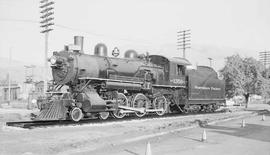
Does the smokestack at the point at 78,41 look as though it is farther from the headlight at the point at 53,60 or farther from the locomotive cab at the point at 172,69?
the locomotive cab at the point at 172,69

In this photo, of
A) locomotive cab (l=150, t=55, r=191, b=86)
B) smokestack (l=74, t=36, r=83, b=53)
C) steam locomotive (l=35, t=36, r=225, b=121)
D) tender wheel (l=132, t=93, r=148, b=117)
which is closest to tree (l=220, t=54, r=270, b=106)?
steam locomotive (l=35, t=36, r=225, b=121)

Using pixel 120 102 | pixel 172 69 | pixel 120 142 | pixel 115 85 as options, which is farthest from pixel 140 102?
pixel 120 142

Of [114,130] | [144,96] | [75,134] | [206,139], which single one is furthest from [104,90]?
[206,139]

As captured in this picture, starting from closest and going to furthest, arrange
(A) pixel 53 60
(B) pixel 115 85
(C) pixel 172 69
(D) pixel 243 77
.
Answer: (A) pixel 53 60 < (B) pixel 115 85 < (C) pixel 172 69 < (D) pixel 243 77

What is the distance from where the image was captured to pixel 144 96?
22.4 meters

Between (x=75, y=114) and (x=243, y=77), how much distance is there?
25.5 m

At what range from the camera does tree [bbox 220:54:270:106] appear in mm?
37656

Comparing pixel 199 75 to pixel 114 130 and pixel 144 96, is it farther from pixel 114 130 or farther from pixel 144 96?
pixel 114 130

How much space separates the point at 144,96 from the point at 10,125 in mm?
9509

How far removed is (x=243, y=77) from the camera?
37.9 meters

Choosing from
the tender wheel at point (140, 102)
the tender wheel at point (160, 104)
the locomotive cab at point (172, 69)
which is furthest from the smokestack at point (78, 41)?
the locomotive cab at point (172, 69)

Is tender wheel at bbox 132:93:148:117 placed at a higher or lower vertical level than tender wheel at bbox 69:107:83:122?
higher

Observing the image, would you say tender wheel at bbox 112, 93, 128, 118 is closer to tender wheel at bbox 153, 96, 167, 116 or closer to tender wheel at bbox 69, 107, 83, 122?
tender wheel at bbox 69, 107, 83, 122

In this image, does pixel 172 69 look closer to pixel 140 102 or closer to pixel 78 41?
pixel 140 102
